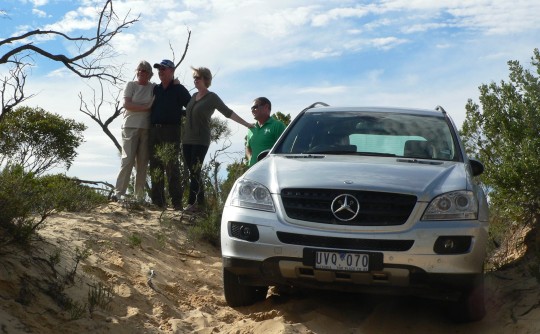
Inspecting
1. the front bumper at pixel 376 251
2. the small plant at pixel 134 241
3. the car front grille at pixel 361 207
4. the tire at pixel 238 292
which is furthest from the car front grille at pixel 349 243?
the small plant at pixel 134 241

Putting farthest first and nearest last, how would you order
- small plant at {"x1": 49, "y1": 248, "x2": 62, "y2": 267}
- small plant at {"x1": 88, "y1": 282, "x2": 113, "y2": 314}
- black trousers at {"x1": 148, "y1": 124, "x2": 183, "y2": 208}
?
1. black trousers at {"x1": 148, "y1": 124, "x2": 183, "y2": 208}
2. small plant at {"x1": 49, "y1": 248, "x2": 62, "y2": 267}
3. small plant at {"x1": 88, "y1": 282, "x2": 113, "y2": 314}

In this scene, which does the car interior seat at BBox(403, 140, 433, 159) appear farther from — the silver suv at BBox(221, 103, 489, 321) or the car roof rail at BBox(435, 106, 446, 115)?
the car roof rail at BBox(435, 106, 446, 115)

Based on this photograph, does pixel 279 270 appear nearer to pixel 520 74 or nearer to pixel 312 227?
pixel 312 227

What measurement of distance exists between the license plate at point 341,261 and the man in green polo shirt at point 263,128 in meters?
3.55

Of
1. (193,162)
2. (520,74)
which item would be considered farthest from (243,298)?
(520,74)

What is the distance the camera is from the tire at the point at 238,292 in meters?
6.55

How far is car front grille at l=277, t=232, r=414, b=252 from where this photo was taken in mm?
5766

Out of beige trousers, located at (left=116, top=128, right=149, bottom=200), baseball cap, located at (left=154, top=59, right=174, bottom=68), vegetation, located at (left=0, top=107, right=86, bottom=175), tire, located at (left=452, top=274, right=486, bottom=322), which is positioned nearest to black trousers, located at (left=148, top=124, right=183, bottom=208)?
beige trousers, located at (left=116, top=128, right=149, bottom=200)

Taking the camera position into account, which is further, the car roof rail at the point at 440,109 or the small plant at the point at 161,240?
the small plant at the point at 161,240

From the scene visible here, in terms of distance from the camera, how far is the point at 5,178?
22.2 feet

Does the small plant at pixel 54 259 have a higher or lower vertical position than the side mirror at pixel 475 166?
lower

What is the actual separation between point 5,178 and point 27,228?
2.25ft

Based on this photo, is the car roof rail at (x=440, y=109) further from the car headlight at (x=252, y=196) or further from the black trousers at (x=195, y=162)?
the black trousers at (x=195, y=162)

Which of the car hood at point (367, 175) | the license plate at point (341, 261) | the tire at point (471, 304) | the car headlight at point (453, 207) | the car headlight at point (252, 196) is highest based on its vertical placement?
the car hood at point (367, 175)
